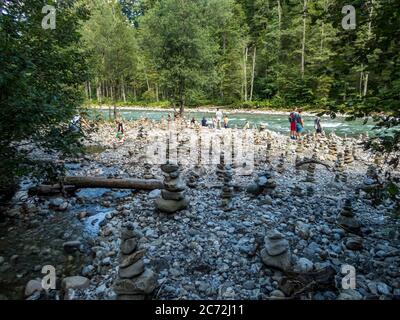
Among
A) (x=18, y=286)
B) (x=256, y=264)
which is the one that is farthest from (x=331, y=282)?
(x=18, y=286)

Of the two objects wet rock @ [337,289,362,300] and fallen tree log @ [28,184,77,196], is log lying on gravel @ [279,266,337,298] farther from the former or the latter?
fallen tree log @ [28,184,77,196]

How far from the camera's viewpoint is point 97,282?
15.1ft

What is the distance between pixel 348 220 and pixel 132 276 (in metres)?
4.57

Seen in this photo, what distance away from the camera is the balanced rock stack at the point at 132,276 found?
394cm

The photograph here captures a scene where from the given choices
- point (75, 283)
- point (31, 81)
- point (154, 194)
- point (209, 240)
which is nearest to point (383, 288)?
point (209, 240)

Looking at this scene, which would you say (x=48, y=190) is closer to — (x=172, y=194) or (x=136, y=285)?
(x=172, y=194)

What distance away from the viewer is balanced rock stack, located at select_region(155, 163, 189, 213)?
22.3 ft

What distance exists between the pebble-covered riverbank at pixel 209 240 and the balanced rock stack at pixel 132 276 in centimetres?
21

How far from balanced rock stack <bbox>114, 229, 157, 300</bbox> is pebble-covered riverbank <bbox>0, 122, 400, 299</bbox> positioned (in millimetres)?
205

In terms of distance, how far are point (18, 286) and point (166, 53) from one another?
23.1 metres

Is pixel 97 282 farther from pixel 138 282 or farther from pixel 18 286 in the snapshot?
pixel 18 286

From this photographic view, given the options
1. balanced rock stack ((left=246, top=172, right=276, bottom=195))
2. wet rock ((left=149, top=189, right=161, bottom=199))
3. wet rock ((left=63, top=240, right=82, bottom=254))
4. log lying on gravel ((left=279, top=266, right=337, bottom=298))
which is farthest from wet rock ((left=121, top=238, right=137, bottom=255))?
balanced rock stack ((left=246, top=172, right=276, bottom=195))

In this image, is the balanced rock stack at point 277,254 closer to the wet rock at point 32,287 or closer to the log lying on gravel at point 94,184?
the wet rock at point 32,287
